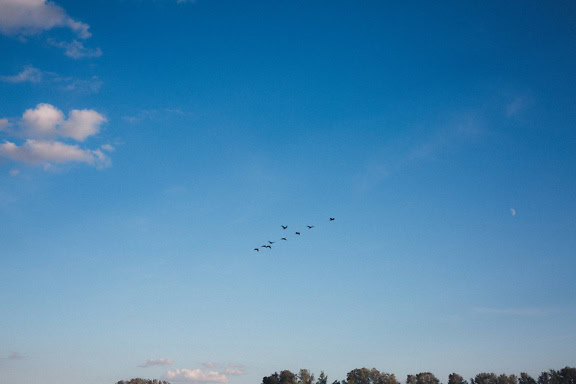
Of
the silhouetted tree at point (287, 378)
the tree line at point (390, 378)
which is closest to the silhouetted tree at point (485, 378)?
the tree line at point (390, 378)

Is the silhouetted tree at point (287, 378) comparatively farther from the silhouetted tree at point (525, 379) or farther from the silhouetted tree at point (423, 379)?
the silhouetted tree at point (525, 379)

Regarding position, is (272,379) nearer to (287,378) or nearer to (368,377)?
(287,378)

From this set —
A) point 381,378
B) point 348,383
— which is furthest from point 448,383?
point 348,383

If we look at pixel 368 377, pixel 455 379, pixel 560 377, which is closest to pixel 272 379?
pixel 368 377

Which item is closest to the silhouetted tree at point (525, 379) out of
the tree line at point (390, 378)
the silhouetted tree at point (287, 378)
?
the tree line at point (390, 378)

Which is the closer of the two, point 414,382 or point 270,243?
point 270,243

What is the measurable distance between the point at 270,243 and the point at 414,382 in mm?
117761

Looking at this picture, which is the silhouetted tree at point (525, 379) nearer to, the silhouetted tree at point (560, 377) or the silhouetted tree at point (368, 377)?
the silhouetted tree at point (560, 377)

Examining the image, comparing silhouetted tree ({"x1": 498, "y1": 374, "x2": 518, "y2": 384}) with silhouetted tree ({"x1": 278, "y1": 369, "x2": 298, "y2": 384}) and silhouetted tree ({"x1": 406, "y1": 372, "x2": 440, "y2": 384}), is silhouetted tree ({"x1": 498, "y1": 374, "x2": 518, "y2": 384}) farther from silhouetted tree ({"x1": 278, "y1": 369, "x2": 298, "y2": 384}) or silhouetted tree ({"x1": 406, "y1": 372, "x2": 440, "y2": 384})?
silhouetted tree ({"x1": 278, "y1": 369, "x2": 298, "y2": 384})

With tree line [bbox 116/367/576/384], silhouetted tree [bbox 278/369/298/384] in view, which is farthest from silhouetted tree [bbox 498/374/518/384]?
silhouetted tree [bbox 278/369/298/384]

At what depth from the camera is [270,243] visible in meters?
87.1

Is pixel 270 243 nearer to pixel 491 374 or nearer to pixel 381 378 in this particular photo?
pixel 381 378

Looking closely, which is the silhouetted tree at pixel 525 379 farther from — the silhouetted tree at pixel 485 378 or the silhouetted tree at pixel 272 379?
the silhouetted tree at pixel 272 379

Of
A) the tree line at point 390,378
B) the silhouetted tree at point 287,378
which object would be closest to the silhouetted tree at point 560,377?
the tree line at point 390,378
